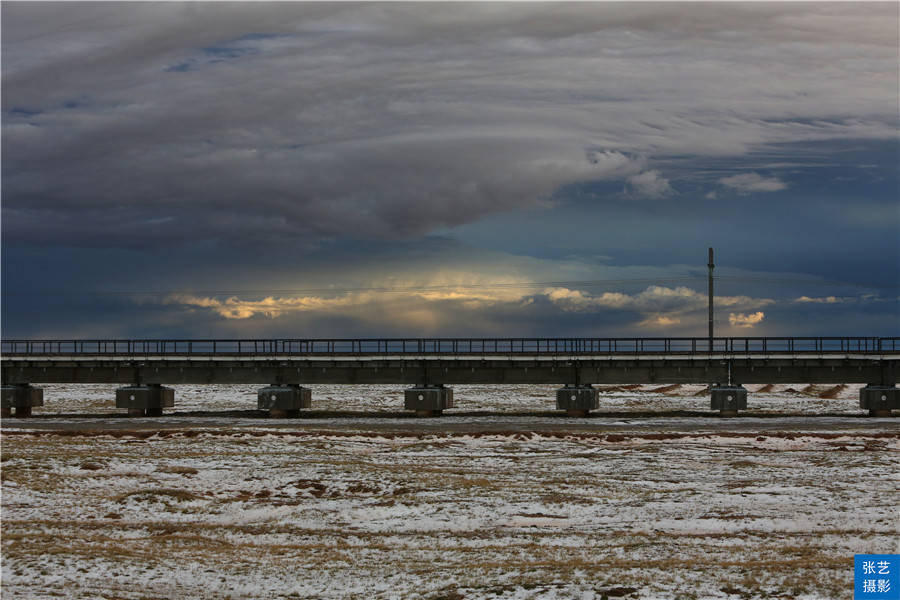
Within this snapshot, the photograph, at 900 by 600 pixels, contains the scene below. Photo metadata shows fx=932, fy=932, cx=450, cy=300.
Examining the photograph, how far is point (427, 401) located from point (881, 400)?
2982 centimetres

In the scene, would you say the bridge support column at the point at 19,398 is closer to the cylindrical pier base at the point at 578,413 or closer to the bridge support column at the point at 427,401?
the bridge support column at the point at 427,401

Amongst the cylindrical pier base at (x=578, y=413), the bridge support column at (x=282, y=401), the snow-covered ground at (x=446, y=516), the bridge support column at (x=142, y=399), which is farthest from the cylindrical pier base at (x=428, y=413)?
the bridge support column at (x=142, y=399)

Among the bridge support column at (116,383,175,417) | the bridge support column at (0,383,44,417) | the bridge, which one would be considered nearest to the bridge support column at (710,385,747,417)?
the bridge

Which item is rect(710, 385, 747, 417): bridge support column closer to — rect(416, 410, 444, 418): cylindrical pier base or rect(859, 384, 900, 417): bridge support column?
rect(859, 384, 900, 417): bridge support column

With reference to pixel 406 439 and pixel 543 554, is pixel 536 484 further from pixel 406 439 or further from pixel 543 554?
pixel 406 439

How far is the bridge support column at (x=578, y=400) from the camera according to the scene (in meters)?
61.8

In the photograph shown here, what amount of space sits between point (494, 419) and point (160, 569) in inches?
1633

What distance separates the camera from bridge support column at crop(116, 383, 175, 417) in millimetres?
65875

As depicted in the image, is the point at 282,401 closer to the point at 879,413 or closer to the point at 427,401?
the point at 427,401

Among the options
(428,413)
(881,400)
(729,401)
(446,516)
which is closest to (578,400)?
(729,401)

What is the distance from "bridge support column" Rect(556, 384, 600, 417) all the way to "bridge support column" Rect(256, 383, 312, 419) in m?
17.8

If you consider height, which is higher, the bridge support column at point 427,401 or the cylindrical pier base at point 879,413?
the bridge support column at point 427,401

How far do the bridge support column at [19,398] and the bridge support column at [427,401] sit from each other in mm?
27762

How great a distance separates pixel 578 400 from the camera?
203 ft
